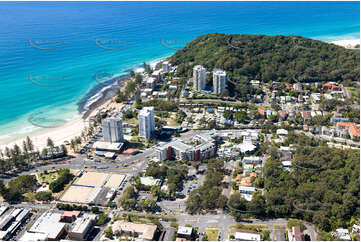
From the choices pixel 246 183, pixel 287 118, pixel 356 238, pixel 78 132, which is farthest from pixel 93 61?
pixel 356 238

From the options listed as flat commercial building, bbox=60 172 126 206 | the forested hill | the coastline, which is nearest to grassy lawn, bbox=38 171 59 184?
flat commercial building, bbox=60 172 126 206

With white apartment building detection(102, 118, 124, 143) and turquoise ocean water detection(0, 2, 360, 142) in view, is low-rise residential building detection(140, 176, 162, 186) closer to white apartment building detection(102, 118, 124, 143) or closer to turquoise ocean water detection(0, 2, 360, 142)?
white apartment building detection(102, 118, 124, 143)

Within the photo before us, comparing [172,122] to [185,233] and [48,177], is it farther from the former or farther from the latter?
[185,233]

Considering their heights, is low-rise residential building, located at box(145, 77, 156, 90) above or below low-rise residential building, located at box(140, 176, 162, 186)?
above

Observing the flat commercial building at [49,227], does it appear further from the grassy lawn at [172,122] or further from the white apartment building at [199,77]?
the white apartment building at [199,77]

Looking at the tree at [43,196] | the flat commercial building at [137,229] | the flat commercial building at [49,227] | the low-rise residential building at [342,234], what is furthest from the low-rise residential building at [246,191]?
the tree at [43,196]

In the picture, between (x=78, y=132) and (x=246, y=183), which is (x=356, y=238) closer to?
(x=246, y=183)

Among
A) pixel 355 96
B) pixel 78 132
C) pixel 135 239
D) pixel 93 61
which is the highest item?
pixel 93 61
